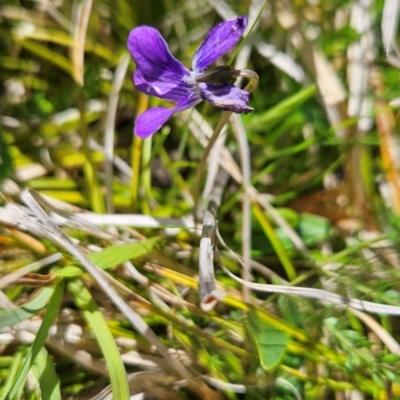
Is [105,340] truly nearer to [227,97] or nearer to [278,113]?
[227,97]

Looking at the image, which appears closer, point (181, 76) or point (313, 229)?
point (181, 76)

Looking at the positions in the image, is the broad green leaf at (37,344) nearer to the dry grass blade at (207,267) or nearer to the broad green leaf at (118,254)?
the broad green leaf at (118,254)

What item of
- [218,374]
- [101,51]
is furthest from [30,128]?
[218,374]

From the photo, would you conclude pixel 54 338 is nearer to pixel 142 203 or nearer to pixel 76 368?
pixel 76 368

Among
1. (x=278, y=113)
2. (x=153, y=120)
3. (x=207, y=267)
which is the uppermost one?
(x=278, y=113)

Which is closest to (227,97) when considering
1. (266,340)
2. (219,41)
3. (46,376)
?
(219,41)

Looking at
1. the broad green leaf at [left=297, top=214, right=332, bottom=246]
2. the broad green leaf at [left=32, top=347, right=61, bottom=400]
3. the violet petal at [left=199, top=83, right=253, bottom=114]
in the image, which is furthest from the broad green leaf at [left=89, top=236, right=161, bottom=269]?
the broad green leaf at [left=297, top=214, right=332, bottom=246]
